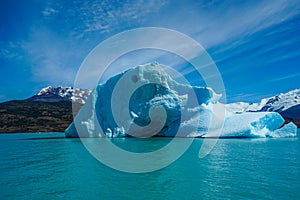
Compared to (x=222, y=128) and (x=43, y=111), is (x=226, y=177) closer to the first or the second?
(x=222, y=128)

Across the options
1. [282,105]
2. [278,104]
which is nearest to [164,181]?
[282,105]

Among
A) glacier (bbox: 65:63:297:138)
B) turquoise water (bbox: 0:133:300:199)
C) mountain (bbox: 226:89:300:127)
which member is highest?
mountain (bbox: 226:89:300:127)

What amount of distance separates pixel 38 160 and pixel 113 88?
15384 mm

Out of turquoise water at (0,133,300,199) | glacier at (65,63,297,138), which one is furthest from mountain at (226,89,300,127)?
turquoise water at (0,133,300,199)

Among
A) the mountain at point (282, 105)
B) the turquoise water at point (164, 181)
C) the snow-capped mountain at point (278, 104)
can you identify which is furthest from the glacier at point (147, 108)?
the snow-capped mountain at point (278, 104)

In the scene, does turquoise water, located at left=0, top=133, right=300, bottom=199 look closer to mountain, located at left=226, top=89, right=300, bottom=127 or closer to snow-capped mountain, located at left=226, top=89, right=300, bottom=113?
mountain, located at left=226, top=89, right=300, bottom=127

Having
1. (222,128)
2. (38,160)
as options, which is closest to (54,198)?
(38,160)

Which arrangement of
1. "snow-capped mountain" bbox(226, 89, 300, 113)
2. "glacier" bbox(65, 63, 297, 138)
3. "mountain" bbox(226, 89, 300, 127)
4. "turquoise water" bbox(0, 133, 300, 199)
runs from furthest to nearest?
"snow-capped mountain" bbox(226, 89, 300, 113) → "mountain" bbox(226, 89, 300, 127) → "glacier" bbox(65, 63, 297, 138) → "turquoise water" bbox(0, 133, 300, 199)

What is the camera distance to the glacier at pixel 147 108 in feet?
87.7

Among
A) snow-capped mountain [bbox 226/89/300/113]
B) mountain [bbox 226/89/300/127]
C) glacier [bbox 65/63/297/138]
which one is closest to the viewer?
glacier [bbox 65/63/297/138]

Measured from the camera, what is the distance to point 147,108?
89.2ft

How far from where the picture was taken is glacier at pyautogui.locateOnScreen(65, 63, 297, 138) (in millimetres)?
26734

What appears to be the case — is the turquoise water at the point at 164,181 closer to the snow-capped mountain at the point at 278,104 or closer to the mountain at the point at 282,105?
the mountain at the point at 282,105

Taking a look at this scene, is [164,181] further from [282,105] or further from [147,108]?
[282,105]
